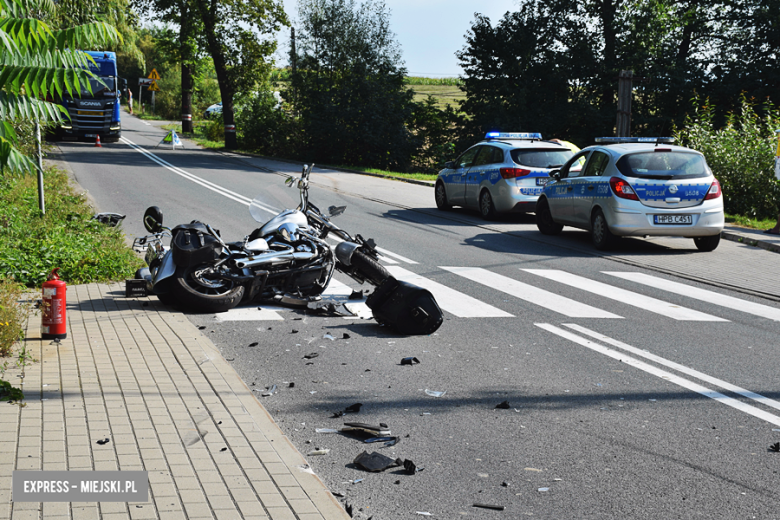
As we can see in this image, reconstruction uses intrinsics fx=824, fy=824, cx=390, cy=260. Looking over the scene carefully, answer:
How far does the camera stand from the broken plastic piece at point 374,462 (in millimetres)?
4578

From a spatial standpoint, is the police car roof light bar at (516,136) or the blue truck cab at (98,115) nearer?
the police car roof light bar at (516,136)

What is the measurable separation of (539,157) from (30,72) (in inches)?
547

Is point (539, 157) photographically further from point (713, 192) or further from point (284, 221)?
point (284, 221)

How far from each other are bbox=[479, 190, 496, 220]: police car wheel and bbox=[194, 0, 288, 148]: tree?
27747 mm

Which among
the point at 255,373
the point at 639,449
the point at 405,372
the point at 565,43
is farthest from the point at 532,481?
the point at 565,43

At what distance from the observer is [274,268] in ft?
28.9

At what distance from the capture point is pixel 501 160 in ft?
57.8

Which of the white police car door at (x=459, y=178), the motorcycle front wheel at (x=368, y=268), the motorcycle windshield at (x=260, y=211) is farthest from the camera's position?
the white police car door at (x=459, y=178)

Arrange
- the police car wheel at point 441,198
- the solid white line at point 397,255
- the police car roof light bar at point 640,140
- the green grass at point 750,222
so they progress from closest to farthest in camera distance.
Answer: the solid white line at point 397,255 → the police car roof light bar at point 640,140 → the green grass at point 750,222 → the police car wheel at point 441,198

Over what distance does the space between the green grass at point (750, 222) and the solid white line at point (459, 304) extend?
8.85 metres

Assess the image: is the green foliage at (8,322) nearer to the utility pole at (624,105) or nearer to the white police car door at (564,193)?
the white police car door at (564,193)

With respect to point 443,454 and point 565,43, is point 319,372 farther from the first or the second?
point 565,43

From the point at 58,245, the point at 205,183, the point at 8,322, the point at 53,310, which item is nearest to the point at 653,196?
the point at 58,245

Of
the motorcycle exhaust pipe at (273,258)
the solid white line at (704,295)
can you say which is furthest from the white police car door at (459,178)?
the motorcycle exhaust pipe at (273,258)
